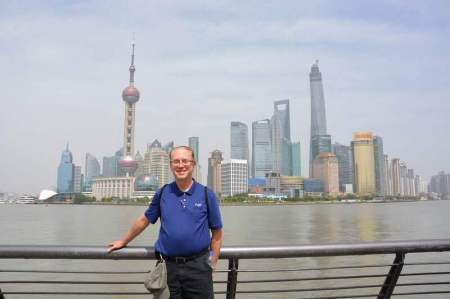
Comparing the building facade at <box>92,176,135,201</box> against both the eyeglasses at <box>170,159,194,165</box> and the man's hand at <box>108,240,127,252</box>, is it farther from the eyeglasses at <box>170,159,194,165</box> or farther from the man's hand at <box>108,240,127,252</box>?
the man's hand at <box>108,240,127,252</box>

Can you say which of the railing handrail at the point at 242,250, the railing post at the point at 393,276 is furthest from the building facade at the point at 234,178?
the railing handrail at the point at 242,250

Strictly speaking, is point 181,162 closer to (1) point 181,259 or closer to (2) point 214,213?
(2) point 214,213

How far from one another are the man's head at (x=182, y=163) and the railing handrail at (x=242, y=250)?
55 cm

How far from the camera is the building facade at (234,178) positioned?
180 metres

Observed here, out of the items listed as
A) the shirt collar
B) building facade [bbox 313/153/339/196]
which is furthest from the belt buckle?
building facade [bbox 313/153/339/196]

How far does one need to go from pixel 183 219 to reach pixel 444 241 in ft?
5.74

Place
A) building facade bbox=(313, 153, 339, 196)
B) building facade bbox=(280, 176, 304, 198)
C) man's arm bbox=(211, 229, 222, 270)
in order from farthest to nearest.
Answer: building facade bbox=(313, 153, 339, 196)
building facade bbox=(280, 176, 304, 198)
man's arm bbox=(211, 229, 222, 270)

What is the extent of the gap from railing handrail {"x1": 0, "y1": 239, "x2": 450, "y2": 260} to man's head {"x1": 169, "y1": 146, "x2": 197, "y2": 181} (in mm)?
551

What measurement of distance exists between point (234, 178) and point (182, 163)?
586 ft

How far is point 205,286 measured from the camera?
286 cm

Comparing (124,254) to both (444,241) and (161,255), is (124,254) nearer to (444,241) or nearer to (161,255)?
(161,255)

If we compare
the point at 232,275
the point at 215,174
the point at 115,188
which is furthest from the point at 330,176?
the point at 232,275

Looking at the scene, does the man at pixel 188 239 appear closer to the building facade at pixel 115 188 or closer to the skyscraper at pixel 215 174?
the building facade at pixel 115 188

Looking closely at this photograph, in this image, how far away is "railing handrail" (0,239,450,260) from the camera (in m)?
2.62
